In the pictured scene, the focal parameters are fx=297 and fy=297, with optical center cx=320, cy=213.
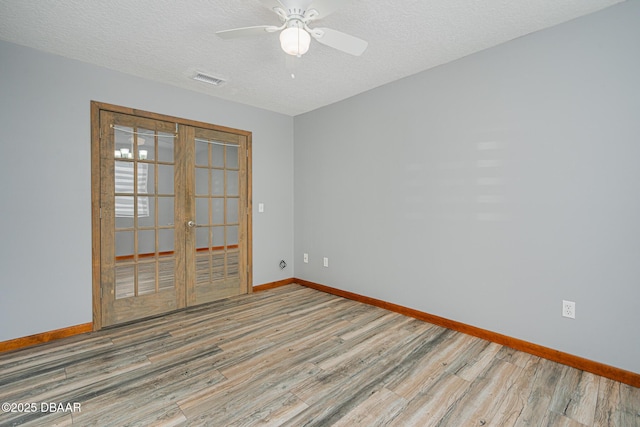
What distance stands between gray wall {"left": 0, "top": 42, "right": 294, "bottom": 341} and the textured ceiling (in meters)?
0.21

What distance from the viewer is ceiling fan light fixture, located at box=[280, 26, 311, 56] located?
1.89 meters

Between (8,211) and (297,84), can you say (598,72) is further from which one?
(8,211)

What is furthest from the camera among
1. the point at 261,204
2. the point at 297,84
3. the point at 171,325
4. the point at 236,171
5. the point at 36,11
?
the point at 261,204

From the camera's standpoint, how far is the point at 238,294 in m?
4.04

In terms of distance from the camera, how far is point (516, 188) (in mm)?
2516

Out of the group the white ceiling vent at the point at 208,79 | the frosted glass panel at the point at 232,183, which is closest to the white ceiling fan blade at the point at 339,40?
the white ceiling vent at the point at 208,79

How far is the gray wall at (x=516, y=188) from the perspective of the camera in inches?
81.8

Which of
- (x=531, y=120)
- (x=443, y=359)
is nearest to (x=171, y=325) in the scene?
(x=443, y=359)

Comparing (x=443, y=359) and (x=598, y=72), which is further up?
(x=598, y=72)

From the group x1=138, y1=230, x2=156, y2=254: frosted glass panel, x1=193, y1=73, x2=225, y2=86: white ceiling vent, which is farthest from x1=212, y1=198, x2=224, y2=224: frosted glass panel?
x1=193, y1=73, x2=225, y2=86: white ceiling vent

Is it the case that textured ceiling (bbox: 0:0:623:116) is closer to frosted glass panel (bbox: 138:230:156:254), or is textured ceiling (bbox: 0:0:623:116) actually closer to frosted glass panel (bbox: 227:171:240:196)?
frosted glass panel (bbox: 227:171:240:196)

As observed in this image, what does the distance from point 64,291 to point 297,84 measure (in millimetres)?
3141

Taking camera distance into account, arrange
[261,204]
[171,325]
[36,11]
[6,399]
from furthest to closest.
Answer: [261,204], [171,325], [36,11], [6,399]

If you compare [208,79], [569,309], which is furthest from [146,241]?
[569,309]
